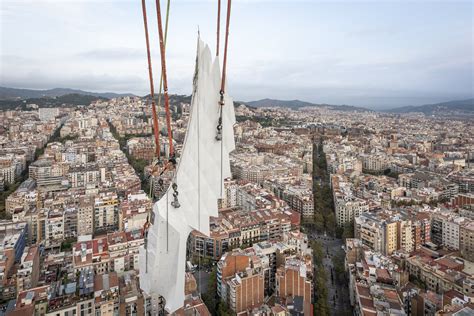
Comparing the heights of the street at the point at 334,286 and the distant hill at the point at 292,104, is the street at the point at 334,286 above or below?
below

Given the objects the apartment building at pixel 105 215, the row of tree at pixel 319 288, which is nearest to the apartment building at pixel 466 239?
the row of tree at pixel 319 288

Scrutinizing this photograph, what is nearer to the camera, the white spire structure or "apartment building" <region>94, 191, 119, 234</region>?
the white spire structure

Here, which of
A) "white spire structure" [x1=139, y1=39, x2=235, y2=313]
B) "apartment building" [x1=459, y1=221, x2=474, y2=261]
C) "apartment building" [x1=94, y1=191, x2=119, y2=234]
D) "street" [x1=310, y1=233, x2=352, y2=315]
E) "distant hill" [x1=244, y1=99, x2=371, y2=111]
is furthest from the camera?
"distant hill" [x1=244, y1=99, x2=371, y2=111]

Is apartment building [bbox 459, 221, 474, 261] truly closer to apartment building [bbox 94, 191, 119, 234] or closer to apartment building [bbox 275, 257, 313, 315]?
apartment building [bbox 275, 257, 313, 315]

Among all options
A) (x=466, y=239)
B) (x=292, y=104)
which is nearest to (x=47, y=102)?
(x=466, y=239)

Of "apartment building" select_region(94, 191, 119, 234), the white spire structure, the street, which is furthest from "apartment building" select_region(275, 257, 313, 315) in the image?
"apartment building" select_region(94, 191, 119, 234)

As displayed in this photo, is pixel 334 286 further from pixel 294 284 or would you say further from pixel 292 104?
pixel 292 104

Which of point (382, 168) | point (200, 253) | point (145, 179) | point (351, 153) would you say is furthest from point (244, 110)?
point (200, 253)

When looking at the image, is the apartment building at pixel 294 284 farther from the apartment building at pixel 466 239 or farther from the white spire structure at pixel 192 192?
the apartment building at pixel 466 239
